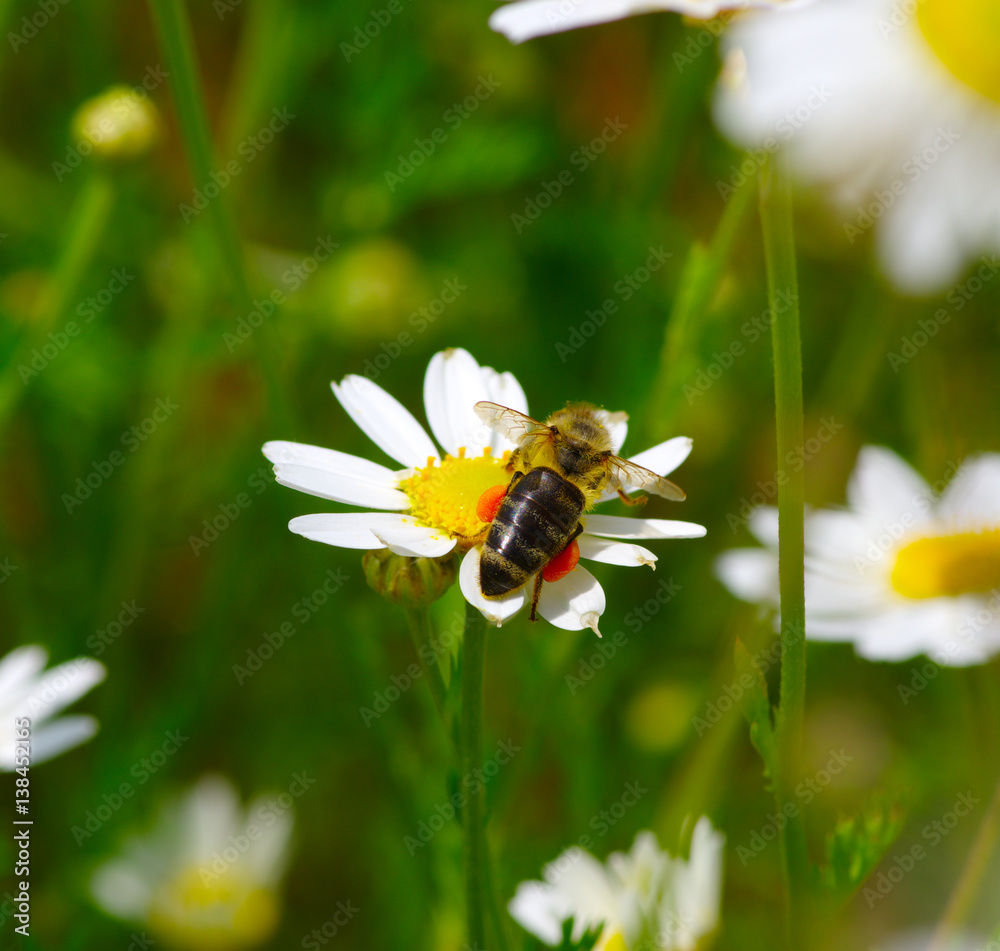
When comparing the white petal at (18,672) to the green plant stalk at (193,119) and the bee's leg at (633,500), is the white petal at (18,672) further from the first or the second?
the bee's leg at (633,500)

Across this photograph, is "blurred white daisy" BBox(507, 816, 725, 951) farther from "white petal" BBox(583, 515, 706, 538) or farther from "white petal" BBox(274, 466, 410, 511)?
"white petal" BBox(274, 466, 410, 511)

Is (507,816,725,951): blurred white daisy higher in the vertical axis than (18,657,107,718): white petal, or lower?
lower

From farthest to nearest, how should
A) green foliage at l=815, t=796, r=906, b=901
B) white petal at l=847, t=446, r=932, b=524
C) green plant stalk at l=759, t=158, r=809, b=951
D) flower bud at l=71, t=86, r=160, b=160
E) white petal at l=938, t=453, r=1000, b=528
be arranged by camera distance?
flower bud at l=71, t=86, r=160, b=160 < white petal at l=847, t=446, r=932, b=524 < white petal at l=938, t=453, r=1000, b=528 < green foliage at l=815, t=796, r=906, b=901 < green plant stalk at l=759, t=158, r=809, b=951

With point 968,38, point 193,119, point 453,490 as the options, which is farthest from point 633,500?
point 193,119

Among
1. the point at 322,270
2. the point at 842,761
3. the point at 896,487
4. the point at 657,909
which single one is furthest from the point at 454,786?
the point at 322,270

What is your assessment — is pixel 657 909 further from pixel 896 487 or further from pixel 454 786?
pixel 896 487

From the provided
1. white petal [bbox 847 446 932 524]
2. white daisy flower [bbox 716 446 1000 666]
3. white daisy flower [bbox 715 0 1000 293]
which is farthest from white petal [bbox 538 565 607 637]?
white petal [bbox 847 446 932 524]

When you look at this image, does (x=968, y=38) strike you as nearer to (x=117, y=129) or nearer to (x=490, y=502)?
(x=490, y=502)
